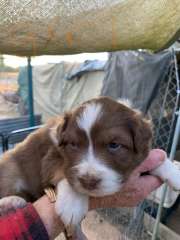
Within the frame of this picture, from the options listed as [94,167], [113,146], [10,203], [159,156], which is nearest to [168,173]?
[159,156]

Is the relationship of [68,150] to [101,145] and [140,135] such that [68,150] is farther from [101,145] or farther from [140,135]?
[140,135]

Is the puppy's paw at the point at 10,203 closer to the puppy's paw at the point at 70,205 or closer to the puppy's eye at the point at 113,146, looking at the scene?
the puppy's paw at the point at 70,205

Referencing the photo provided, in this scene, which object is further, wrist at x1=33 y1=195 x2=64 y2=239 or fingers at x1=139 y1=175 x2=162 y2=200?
fingers at x1=139 y1=175 x2=162 y2=200

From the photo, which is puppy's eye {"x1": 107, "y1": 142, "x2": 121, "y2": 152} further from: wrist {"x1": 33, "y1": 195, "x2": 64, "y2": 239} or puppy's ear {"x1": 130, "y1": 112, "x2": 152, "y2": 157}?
wrist {"x1": 33, "y1": 195, "x2": 64, "y2": 239}

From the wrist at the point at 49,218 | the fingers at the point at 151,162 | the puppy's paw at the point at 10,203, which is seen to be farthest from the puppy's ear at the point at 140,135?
the puppy's paw at the point at 10,203

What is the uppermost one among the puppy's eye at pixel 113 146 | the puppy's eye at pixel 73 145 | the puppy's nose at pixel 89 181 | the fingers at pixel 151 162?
the puppy's eye at pixel 113 146

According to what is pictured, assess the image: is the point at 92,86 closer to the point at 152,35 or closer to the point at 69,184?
the point at 152,35

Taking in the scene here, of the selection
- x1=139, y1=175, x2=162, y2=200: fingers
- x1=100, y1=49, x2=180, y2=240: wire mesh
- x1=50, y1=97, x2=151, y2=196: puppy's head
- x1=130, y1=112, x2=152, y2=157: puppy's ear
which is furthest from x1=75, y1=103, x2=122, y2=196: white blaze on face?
x1=100, y1=49, x2=180, y2=240: wire mesh
